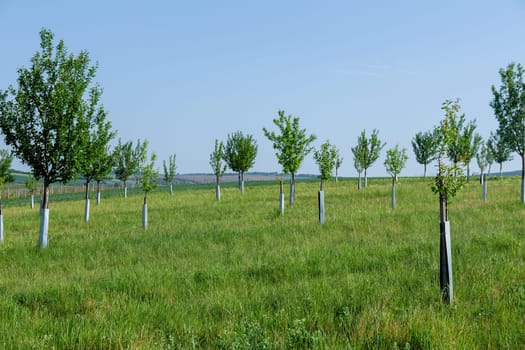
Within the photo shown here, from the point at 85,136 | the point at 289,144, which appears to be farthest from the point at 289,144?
the point at 85,136

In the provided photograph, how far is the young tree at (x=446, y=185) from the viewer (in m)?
5.93

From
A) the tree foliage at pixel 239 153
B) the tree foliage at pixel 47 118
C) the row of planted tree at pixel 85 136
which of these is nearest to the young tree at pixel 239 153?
the tree foliage at pixel 239 153

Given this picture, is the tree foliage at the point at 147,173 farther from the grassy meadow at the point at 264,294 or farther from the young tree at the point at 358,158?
the young tree at the point at 358,158

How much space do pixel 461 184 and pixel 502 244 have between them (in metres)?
4.35

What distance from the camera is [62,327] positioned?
4.89m

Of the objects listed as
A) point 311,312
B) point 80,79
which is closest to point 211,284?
point 311,312

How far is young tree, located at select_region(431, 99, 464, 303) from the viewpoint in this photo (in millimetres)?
5934

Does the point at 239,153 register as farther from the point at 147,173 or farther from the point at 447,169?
the point at 447,169

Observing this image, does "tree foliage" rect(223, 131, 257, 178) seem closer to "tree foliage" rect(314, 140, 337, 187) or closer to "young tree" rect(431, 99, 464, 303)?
"tree foliage" rect(314, 140, 337, 187)

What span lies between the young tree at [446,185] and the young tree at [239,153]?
126 ft

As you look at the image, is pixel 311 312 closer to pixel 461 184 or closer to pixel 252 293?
pixel 252 293

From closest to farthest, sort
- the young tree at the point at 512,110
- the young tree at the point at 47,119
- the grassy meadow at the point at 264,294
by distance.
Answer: the grassy meadow at the point at 264,294, the young tree at the point at 47,119, the young tree at the point at 512,110

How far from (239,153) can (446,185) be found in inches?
1533

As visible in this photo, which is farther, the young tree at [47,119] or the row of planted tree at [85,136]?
the young tree at [47,119]
